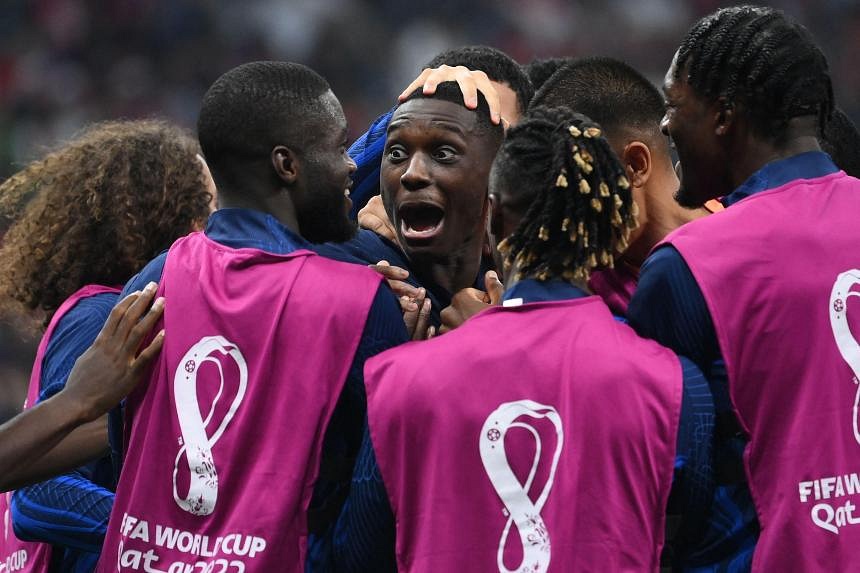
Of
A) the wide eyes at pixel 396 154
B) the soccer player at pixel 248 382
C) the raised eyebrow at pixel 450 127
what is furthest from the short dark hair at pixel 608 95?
the soccer player at pixel 248 382

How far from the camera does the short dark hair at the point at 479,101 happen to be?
11.9 ft

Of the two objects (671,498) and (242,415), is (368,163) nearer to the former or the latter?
(242,415)

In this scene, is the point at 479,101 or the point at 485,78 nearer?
the point at 479,101

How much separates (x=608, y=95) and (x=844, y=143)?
91cm

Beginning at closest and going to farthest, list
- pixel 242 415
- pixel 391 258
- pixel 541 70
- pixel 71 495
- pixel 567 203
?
pixel 567 203
pixel 242 415
pixel 71 495
pixel 391 258
pixel 541 70

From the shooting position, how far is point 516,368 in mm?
2709

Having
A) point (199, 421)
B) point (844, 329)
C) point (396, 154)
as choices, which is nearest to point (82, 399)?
point (199, 421)

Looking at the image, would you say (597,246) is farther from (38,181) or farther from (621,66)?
(38,181)

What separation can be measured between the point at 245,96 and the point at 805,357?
1310 mm

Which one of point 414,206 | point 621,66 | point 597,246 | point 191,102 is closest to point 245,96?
point 414,206

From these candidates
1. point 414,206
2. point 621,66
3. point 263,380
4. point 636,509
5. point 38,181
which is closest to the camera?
point 636,509

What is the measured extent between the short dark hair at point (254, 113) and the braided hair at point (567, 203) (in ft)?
1.80

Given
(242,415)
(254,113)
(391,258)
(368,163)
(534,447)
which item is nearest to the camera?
(534,447)

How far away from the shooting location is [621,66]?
387 centimetres
